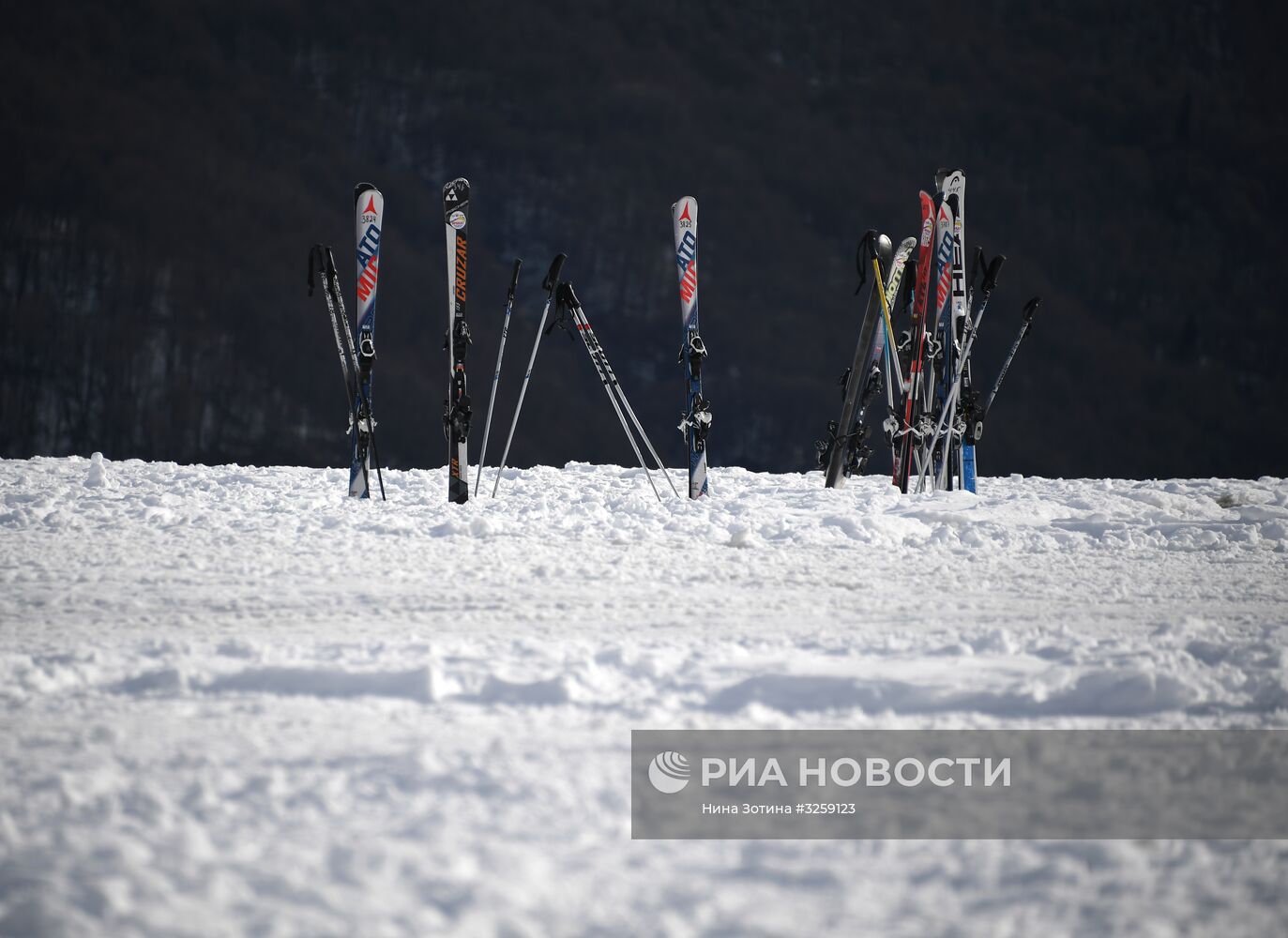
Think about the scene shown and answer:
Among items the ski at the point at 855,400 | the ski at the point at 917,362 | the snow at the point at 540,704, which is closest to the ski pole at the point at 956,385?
the ski at the point at 917,362

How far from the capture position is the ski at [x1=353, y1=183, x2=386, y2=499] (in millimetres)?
7902

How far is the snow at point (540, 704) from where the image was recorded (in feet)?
5.61

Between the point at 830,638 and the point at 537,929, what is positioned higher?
the point at 830,638

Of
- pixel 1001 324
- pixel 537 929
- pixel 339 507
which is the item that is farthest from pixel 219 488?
pixel 1001 324

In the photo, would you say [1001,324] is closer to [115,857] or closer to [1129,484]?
[1129,484]

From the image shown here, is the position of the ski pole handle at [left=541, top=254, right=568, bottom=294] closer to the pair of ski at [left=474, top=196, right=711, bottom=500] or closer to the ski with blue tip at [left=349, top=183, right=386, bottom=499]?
the pair of ski at [left=474, top=196, right=711, bottom=500]

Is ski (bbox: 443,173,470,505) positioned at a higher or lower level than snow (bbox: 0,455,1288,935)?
higher

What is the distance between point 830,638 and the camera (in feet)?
11.1

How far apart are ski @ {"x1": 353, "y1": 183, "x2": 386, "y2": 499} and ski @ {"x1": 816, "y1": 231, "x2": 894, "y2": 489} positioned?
3.72 meters

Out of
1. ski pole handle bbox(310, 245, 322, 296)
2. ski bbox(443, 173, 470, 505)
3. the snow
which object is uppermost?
ski pole handle bbox(310, 245, 322, 296)

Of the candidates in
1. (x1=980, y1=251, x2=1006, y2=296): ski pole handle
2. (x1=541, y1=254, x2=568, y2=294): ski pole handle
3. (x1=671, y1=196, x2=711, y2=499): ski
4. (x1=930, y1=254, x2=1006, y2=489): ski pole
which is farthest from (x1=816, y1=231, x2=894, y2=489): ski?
(x1=541, y1=254, x2=568, y2=294): ski pole handle

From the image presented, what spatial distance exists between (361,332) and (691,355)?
243 cm

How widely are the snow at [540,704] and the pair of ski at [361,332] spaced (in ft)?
6.88

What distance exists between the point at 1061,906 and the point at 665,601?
2.40 m
